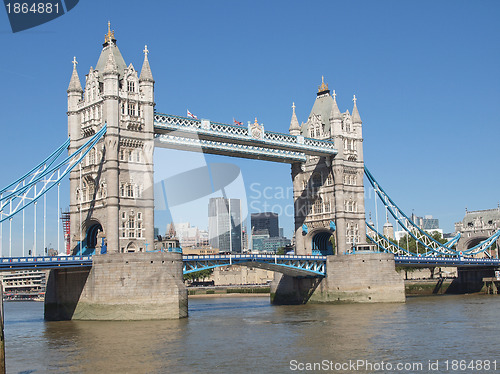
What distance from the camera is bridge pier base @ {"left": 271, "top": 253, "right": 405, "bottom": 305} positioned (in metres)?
69.9

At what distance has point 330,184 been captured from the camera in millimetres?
79062

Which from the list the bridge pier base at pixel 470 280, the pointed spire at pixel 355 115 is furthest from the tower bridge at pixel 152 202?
the bridge pier base at pixel 470 280

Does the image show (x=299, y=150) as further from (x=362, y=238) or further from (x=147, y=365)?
(x=147, y=365)

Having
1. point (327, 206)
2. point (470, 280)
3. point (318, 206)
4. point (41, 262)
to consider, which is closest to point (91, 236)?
point (41, 262)

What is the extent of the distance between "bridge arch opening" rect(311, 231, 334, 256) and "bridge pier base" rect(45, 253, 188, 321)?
30207 mm

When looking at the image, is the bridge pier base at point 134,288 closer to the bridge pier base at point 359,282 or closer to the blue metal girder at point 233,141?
the blue metal girder at point 233,141

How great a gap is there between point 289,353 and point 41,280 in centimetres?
14554

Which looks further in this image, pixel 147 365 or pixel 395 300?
pixel 395 300

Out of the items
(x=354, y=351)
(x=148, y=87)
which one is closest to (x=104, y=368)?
(x=354, y=351)

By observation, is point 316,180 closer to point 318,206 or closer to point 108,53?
point 318,206

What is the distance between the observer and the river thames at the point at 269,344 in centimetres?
3072

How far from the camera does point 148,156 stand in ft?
197

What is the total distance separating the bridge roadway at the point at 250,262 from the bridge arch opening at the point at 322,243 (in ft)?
21.6

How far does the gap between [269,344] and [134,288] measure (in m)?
17.9
